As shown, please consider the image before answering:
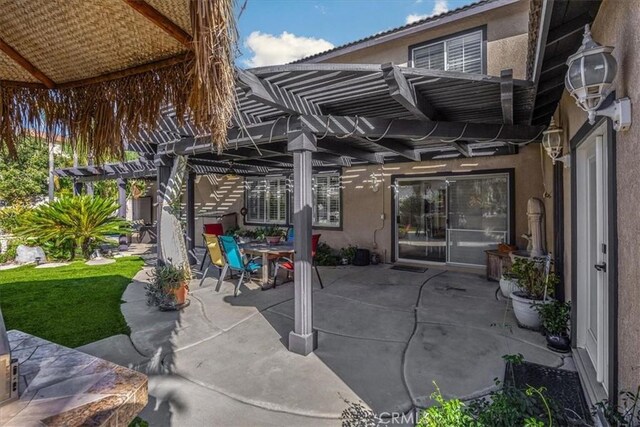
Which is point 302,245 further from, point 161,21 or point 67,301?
point 67,301

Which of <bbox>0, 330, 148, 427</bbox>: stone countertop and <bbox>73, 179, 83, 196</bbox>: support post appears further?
<bbox>73, 179, 83, 196</bbox>: support post

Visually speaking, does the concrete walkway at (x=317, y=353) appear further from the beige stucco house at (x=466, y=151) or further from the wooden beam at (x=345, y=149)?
the wooden beam at (x=345, y=149)

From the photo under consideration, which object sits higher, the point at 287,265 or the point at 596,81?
the point at 596,81

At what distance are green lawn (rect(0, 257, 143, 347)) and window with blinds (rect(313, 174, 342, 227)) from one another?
5.34 metres

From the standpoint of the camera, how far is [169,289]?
5.36 meters

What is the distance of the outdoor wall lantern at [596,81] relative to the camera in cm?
191

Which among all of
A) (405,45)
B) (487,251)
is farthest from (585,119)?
(405,45)

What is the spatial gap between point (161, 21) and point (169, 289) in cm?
459

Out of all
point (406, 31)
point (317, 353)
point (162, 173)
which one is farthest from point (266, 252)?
point (406, 31)

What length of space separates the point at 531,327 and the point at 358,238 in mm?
5715

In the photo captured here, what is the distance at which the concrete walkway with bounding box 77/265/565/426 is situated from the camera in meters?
2.87

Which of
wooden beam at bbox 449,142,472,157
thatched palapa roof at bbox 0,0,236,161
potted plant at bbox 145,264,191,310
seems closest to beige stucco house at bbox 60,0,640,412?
wooden beam at bbox 449,142,472,157

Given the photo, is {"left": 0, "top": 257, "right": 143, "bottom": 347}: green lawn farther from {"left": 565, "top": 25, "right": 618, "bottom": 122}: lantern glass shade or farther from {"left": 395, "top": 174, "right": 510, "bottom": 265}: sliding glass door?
{"left": 395, "top": 174, "right": 510, "bottom": 265}: sliding glass door

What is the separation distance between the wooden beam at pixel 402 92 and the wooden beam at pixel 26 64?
2.63m
